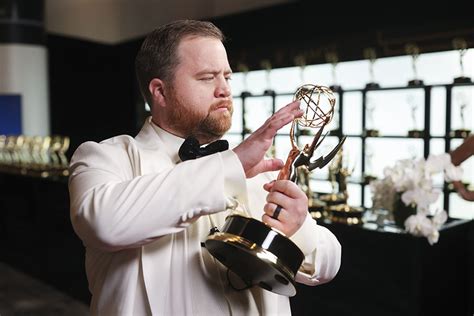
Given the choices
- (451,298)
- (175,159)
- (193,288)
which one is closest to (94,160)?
(175,159)

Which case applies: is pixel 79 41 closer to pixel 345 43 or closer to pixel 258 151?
pixel 345 43

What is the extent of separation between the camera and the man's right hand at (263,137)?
2.72 ft

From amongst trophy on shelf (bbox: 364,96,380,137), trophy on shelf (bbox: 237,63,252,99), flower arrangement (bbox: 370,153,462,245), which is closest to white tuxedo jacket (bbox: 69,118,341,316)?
flower arrangement (bbox: 370,153,462,245)

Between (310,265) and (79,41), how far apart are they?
31.3 ft

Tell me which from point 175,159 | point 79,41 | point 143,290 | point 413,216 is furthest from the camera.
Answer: point 79,41

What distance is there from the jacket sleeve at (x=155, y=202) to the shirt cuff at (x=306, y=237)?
0.58 feet

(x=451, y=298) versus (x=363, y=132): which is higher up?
(x=363, y=132)

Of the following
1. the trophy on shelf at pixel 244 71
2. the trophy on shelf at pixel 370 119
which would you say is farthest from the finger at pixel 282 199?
the trophy on shelf at pixel 244 71

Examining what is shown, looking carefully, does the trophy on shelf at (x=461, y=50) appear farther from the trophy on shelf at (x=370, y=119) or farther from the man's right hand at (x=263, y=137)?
the man's right hand at (x=263, y=137)

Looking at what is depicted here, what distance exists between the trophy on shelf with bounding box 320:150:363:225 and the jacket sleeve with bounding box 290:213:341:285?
5.16 feet

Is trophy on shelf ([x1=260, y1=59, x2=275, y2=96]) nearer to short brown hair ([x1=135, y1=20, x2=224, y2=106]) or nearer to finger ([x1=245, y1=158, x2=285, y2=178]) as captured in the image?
short brown hair ([x1=135, y1=20, x2=224, y2=106])

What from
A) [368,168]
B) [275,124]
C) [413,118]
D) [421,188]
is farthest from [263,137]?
[368,168]

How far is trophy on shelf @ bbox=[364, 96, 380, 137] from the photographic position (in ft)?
16.3

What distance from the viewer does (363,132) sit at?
506 centimetres
